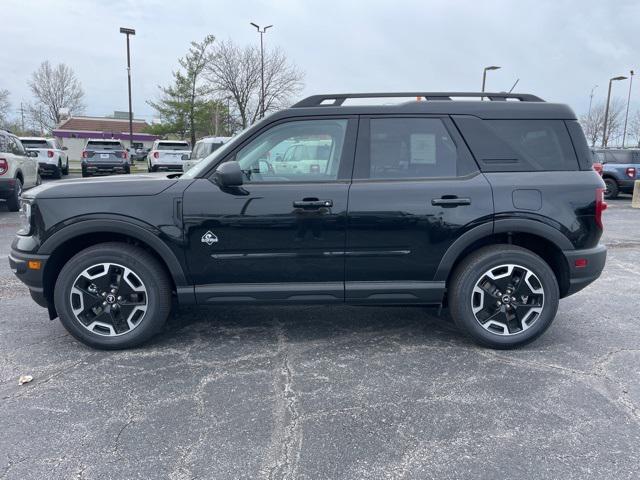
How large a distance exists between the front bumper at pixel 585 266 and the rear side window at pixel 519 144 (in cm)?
65

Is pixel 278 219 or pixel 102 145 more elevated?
pixel 102 145

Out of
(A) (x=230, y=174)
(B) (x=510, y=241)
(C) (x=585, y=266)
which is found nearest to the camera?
(A) (x=230, y=174)

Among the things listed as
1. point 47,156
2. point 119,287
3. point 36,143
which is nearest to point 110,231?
point 119,287

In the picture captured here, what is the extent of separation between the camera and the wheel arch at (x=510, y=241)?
3.80 meters

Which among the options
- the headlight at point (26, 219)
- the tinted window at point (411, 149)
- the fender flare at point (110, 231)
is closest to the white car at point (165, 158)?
the headlight at point (26, 219)

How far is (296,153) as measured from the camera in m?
3.89

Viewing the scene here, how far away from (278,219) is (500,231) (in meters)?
1.64

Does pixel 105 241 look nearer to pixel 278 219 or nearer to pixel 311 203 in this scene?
pixel 278 219

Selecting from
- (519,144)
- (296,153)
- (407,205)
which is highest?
(519,144)

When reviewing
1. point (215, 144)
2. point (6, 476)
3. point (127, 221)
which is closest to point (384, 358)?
point (127, 221)

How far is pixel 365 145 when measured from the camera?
3.86 m

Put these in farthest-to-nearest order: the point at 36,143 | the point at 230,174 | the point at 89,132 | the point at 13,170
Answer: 1. the point at 89,132
2. the point at 36,143
3. the point at 13,170
4. the point at 230,174

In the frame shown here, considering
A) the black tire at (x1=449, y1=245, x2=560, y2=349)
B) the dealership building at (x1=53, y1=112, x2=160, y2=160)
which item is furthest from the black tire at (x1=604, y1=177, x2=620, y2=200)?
the dealership building at (x1=53, y1=112, x2=160, y2=160)

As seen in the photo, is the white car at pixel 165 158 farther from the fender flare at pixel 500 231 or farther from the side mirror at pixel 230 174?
the fender flare at pixel 500 231
